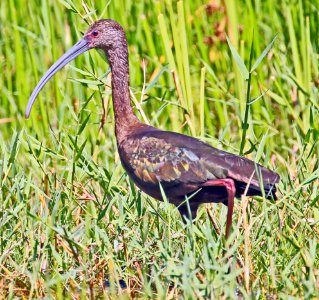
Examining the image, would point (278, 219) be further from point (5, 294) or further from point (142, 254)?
point (5, 294)

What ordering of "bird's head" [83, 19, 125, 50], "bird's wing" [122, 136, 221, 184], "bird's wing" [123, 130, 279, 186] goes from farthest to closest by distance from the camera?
"bird's head" [83, 19, 125, 50], "bird's wing" [122, 136, 221, 184], "bird's wing" [123, 130, 279, 186]

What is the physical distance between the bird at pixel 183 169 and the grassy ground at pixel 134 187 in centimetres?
11

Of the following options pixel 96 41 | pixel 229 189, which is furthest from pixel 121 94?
pixel 229 189

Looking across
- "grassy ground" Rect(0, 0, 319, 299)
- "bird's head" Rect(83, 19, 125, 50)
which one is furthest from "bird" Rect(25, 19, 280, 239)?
"bird's head" Rect(83, 19, 125, 50)

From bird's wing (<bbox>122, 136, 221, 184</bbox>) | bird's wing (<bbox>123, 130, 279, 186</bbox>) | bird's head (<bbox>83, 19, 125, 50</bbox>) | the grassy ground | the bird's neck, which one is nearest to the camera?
the grassy ground

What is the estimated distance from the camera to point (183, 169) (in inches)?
182

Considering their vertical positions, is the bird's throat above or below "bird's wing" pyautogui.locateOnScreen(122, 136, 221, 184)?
above

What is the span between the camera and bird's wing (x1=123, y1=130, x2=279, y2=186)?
4.48 meters

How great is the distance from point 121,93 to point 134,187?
492 mm

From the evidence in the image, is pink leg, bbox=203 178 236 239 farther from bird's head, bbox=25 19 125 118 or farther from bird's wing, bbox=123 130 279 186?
bird's head, bbox=25 19 125 118

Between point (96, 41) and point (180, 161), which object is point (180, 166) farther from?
point (96, 41)

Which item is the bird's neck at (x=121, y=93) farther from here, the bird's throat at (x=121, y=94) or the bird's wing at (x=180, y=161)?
the bird's wing at (x=180, y=161)

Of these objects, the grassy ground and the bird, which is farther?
the bird

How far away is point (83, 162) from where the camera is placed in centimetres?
499
